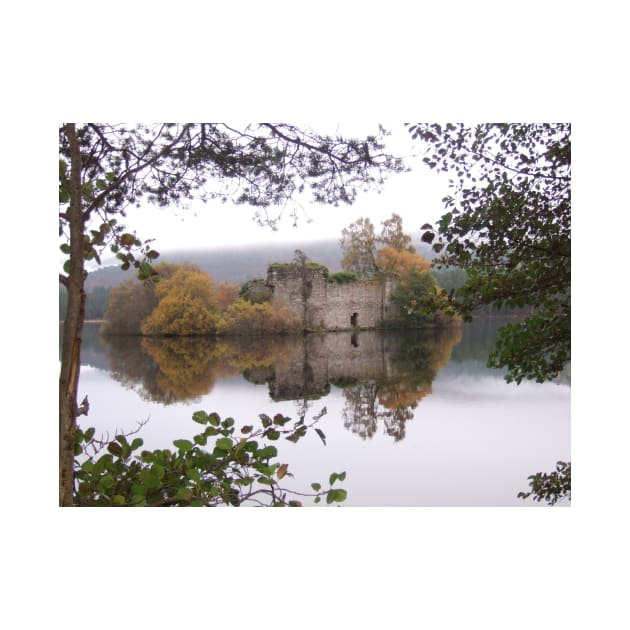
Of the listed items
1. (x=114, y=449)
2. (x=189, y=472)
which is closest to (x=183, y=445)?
(x=189, y=472)

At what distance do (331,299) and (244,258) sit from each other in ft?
1.87

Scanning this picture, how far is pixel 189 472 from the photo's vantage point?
253 centimetres

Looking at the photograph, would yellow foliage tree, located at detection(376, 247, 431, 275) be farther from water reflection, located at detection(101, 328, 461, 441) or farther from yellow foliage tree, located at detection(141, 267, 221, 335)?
yellow foliage tree, located at detection(141, 267, 221, 335)

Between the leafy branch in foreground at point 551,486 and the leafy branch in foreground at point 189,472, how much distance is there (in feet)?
3.51

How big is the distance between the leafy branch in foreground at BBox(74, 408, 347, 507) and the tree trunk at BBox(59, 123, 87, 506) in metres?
0.08

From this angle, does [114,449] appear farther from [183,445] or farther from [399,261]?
[399,261]

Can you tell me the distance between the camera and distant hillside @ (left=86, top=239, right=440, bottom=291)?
3.09m

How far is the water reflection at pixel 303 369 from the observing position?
3.03 metres

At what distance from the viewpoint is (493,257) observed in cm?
292

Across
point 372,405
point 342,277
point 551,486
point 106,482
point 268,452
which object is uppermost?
point 342,277
